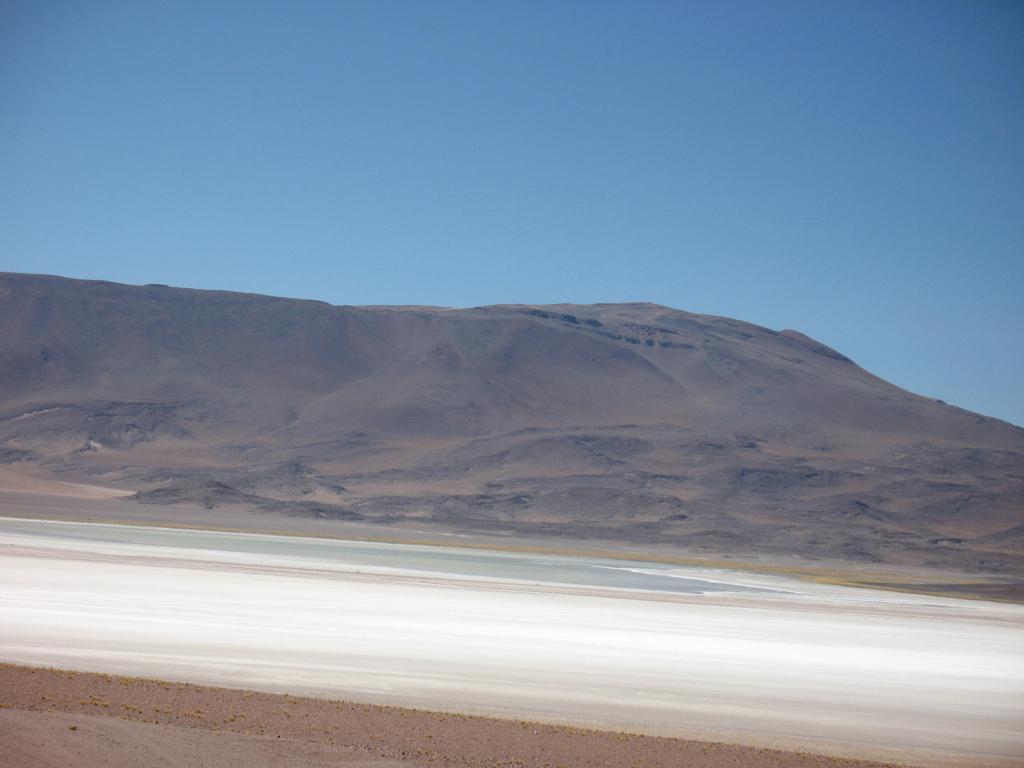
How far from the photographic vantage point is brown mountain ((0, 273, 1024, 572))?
3268 inches

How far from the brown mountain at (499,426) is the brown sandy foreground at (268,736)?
5432 centimetres

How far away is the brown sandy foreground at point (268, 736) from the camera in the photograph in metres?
8.99

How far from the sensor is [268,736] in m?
10.3

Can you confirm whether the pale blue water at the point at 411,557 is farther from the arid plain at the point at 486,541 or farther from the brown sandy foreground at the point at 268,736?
the brown sandy foreground at the point at 268,736

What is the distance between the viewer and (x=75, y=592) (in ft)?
71.2

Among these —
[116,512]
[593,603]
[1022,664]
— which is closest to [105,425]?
[116,512]

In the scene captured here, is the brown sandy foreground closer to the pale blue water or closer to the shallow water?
the shallow water

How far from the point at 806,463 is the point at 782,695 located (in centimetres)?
9158

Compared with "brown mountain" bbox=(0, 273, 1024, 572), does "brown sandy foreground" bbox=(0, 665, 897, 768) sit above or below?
below

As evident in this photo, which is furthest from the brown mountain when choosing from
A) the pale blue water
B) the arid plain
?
the pale blue water

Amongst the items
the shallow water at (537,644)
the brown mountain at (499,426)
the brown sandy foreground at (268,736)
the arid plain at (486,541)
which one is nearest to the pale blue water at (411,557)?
the arid plain at (486,541)

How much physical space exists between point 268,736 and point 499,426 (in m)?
103

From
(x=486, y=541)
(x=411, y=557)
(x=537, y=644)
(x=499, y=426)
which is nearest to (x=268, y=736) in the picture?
(x=537, y=644)

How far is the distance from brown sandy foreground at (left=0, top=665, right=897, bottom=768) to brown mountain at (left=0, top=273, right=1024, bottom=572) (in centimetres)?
5432
